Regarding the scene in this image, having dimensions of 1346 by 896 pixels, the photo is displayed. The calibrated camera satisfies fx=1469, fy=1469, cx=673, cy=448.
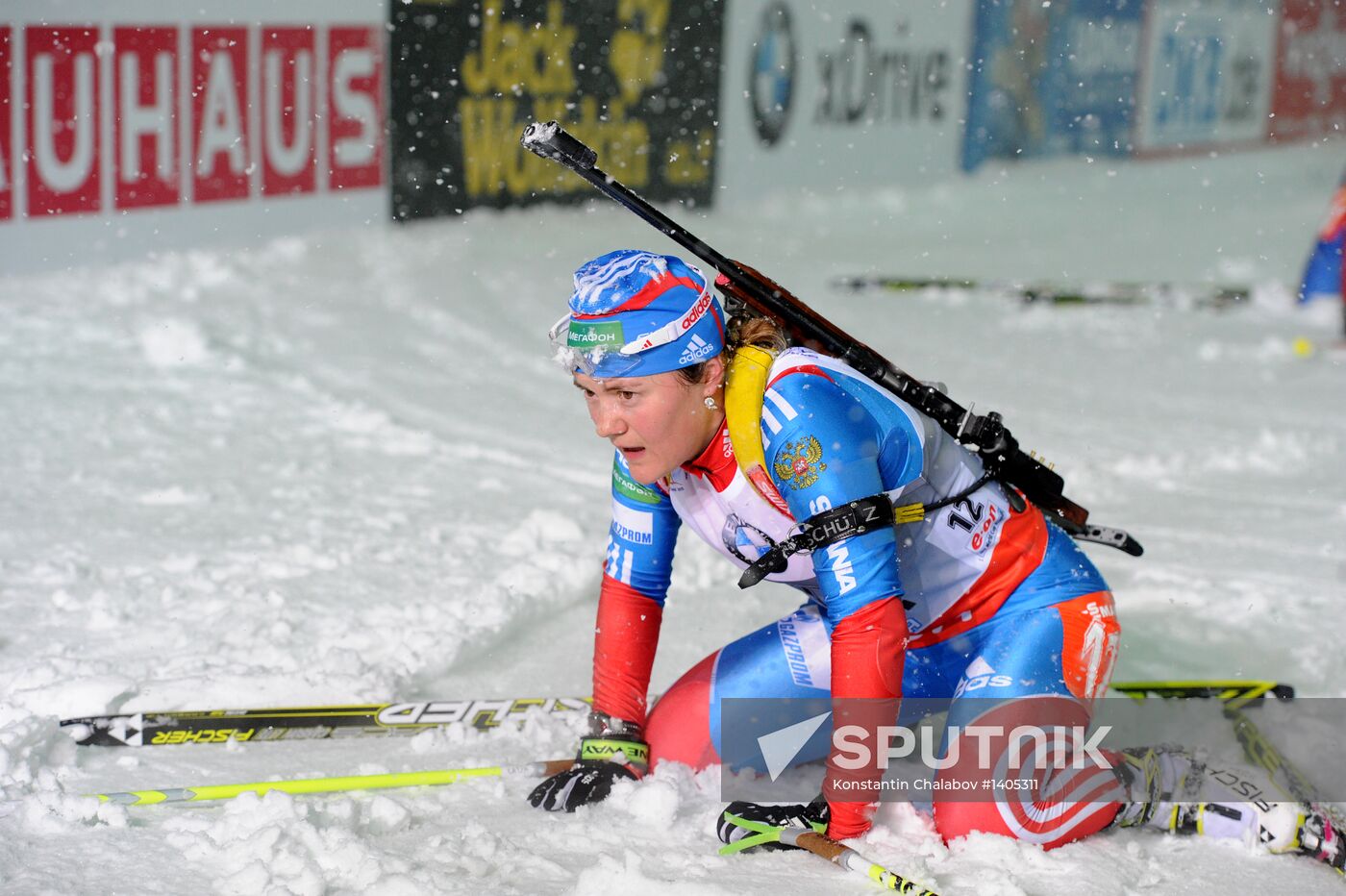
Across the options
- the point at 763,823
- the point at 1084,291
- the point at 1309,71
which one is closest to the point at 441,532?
the point at 763,823

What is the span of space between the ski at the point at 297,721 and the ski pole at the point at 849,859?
783 millimetres

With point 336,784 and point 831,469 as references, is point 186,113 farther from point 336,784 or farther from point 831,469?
point 831,469

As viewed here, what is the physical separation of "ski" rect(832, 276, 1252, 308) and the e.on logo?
10.2ft

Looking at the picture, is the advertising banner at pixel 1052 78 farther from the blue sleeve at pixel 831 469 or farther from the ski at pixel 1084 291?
the blue sleeve at pixel 831 469

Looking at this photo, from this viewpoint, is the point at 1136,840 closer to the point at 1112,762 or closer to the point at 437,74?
the point at 1112,762

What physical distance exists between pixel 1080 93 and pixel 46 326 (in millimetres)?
11117

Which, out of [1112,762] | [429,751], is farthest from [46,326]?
[1112,762]

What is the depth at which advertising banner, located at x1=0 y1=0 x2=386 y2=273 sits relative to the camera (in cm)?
691

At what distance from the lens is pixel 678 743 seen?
335 cm

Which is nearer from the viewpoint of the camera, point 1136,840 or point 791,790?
point 1136,840

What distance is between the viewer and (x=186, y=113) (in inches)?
295

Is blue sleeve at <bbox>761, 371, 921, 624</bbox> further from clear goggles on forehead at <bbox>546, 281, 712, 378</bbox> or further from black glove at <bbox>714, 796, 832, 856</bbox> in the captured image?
black glove at <bbox>714, 796, 832, 856</bbox>

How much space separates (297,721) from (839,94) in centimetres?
988

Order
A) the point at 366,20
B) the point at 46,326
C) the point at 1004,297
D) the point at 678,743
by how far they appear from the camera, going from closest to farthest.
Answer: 1. the point at 678,743
2. the point at 46,326
3. the point at 366,20
4. the point at 1004,297
